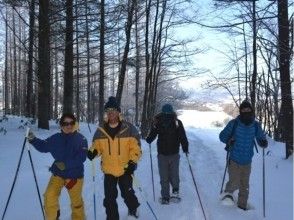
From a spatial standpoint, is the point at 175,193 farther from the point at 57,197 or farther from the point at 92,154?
the point at 57,197

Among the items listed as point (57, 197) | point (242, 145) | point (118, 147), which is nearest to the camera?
point (57, 197)

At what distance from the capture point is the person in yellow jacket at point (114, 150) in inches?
290

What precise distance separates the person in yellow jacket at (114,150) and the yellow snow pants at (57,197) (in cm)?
40

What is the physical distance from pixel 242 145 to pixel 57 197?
143 inches

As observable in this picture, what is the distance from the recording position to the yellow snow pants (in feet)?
23.3

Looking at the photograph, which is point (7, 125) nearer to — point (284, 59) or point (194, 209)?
point (284, 59)

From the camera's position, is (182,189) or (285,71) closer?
(182,189)

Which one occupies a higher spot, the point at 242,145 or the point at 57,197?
the point at 242,145

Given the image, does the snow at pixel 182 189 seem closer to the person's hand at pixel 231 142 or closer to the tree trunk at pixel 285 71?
the tree trunk at pixel 285 71

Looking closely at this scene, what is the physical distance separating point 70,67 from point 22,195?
30.7ft

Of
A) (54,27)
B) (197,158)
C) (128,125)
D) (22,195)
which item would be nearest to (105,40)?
(54,27)

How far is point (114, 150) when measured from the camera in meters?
7.37

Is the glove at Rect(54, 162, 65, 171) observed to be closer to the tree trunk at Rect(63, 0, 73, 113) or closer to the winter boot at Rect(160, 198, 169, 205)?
the winter boot at Rect(160, 198, 169, 205)

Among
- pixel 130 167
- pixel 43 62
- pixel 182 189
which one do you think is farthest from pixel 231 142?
pixel 43 62
